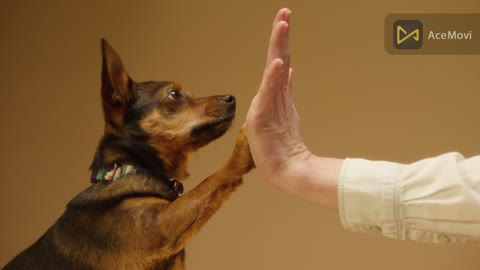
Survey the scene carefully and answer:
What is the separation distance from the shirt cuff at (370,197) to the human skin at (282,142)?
2cm

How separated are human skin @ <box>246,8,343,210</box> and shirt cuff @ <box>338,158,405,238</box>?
0.02m

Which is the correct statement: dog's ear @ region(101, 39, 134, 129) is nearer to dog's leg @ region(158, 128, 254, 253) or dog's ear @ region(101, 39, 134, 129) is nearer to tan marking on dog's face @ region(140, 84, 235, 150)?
tan marking on dog's face @ region(140, 84, 235, 150)

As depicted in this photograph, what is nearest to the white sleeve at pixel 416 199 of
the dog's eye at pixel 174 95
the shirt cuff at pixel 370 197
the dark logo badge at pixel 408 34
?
the shirt cuff at pixel 370 197

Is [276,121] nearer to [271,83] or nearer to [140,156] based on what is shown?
[271,83]

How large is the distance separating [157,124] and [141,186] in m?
0.10

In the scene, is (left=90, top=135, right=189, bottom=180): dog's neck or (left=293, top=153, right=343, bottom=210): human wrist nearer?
(left=293, top=153, right=343, bottom=210): human wrist

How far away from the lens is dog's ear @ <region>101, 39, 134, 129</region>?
2.74 ft

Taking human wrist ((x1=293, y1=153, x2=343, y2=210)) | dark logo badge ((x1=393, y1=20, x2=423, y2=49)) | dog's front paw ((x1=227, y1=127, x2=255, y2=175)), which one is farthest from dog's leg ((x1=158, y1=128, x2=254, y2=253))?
dark logo badge ((x1=393, y1=20, x2=423, y2=49))

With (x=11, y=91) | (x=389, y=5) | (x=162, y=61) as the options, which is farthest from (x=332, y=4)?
(x=11, y=91)

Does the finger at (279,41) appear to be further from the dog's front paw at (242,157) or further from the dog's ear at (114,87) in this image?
the dog's ear at (114,87)

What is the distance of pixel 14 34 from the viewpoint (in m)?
1.66

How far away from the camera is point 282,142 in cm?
75

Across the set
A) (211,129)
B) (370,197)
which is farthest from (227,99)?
(370,197)

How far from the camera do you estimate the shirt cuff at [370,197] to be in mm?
652
